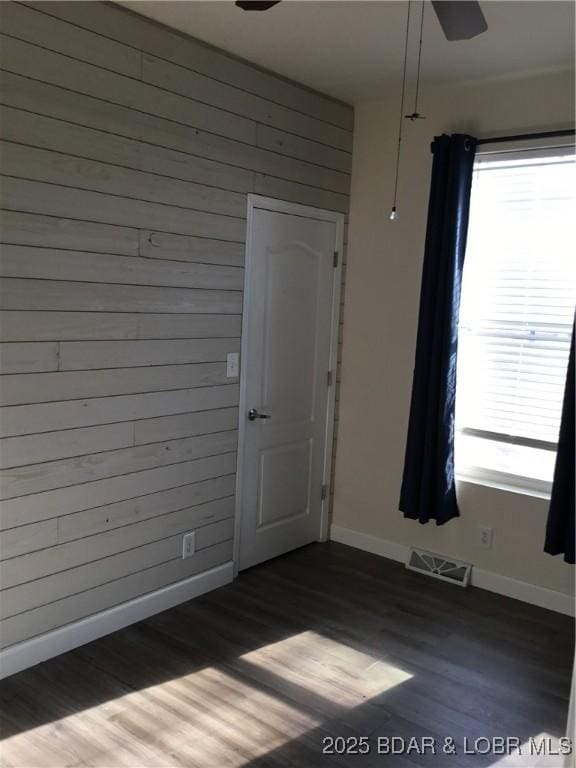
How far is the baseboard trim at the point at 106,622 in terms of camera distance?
2748mm

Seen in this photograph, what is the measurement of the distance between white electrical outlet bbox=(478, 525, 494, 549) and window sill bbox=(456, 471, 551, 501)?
0.24 metres

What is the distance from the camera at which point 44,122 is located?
102 inches

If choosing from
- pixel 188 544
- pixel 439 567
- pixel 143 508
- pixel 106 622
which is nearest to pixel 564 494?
pixel 439 567

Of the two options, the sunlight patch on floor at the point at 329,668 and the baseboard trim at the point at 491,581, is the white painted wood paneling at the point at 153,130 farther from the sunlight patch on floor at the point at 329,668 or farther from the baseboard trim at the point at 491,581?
the sunlight patch on floor at the point at 329,668

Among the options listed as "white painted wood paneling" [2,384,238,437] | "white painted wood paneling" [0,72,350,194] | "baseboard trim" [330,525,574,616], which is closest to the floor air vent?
"baseboard trim" [330,525,574,616]

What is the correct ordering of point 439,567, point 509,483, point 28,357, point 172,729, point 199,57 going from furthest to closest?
point 439,567
point 509,483
point 199,57
point 28,357
point 172,729

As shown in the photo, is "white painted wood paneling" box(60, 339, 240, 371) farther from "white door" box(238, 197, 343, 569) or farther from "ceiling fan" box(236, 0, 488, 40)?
"ceiling fan" box(236, 0, 488, 40)

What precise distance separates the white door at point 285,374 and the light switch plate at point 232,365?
0.05m

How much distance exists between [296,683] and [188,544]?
36.9 inches

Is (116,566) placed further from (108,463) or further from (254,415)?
(254,415)

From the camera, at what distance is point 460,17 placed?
1.87 metres

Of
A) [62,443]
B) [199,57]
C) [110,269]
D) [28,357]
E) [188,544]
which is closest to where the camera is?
[28,357]

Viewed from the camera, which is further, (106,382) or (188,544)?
(188,544)

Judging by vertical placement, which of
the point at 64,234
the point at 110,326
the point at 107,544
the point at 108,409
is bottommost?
the point at 107,544
